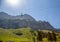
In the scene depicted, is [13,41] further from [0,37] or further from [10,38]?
[0,37]

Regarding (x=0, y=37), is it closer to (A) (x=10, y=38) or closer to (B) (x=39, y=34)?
(A) (x=10, y=38)

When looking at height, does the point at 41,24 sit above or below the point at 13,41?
above

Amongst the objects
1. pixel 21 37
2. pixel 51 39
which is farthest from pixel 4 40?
pixel 51 39

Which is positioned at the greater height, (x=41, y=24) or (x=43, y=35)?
(x=41, y=24)

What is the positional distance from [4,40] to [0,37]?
736 millimetres

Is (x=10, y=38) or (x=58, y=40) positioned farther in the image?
(x=58, y=40)

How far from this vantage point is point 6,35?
1742cm

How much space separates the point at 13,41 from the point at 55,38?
26.5 ft

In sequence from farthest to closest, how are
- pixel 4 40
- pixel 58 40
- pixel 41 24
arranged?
1. pixel 41 24
2. pixel 58 40
3. pixel 4 40

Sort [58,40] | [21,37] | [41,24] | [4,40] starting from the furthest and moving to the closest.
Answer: [41,24], [58,40], [21,37], [4,40]

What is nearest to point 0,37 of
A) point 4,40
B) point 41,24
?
point 4,40

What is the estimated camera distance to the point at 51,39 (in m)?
21.2

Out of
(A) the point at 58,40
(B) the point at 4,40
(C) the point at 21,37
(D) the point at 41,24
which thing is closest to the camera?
(B) the point at 4,40

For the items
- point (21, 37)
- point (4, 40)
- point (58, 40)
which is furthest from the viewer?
point (58, 40)
